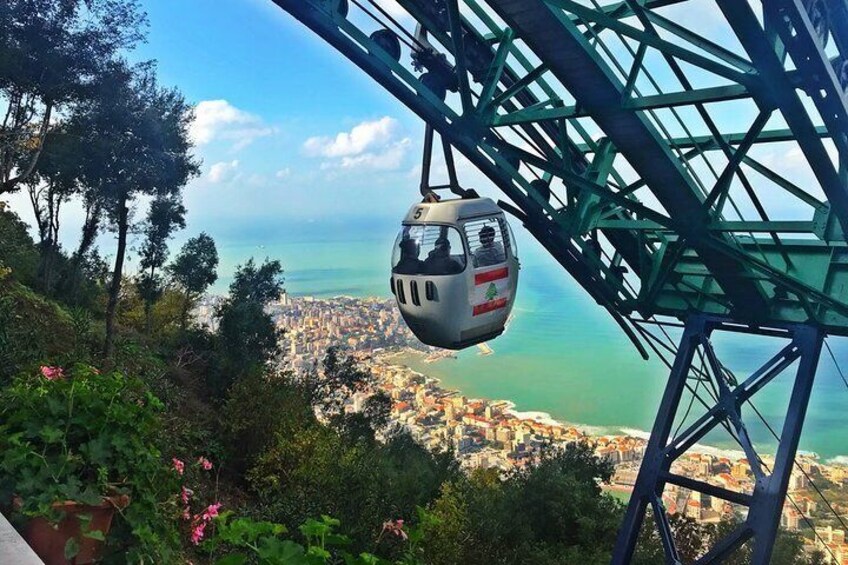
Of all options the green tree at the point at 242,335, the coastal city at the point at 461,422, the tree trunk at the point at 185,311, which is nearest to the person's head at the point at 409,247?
the coastal city at the point at 461,422

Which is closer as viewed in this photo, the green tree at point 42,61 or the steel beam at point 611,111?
the steel beam at point 611,111

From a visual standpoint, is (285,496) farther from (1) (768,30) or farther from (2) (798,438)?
(1) (768,30)

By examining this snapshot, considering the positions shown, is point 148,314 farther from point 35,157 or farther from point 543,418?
point 543,418

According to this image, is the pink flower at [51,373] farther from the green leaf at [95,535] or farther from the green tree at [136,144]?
the green tree at [136,144]

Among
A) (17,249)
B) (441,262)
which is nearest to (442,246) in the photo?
(441,262)

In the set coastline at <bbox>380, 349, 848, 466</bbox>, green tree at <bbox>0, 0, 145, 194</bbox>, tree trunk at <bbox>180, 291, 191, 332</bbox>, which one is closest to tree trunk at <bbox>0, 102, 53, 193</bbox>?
green tree at <bbox>0, 0, 145, 194</bbox>

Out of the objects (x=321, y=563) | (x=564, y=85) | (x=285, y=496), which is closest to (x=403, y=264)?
(x=564, y=85)

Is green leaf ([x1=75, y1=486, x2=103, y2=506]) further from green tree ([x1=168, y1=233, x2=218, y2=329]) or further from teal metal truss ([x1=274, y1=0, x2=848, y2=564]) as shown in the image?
green tree ([x1=168, y1=233, x2=218, y2=329])
